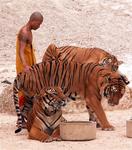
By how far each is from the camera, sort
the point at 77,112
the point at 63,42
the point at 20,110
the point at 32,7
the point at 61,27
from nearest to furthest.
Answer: the point at 20,110 < the point at 77,112 < the point at 63,42 < the point at 61,27 < the point at 32,7

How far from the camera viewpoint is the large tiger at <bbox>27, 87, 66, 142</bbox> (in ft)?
24.3

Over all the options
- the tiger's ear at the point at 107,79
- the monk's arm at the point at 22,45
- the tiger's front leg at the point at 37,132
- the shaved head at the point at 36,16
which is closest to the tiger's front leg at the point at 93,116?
the tiger's ear at the point at 107,79

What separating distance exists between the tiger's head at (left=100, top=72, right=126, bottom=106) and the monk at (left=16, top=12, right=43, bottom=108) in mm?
1045

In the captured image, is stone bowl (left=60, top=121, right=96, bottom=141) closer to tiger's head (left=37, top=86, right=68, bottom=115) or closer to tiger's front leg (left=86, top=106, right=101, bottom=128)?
tiger's head (left=37, top=86, right=68, bottom=115)

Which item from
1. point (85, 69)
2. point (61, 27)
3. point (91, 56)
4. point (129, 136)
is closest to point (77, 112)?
point (91, 56)

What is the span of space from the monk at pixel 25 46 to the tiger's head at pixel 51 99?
789 millimetres

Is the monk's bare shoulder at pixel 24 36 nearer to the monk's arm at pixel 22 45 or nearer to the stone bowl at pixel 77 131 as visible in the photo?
the monk's arm at pixel 22 45

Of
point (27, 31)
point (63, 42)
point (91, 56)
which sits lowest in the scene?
point (63, 42)

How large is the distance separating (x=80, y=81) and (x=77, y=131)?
1.23 metres

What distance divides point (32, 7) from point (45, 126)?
14412 mm

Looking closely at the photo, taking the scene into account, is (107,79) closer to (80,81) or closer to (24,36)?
(80,81)

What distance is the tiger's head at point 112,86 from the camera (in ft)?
27.5

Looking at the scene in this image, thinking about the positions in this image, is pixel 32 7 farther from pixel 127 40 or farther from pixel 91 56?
pixel 91 56

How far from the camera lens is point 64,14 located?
2112cm
